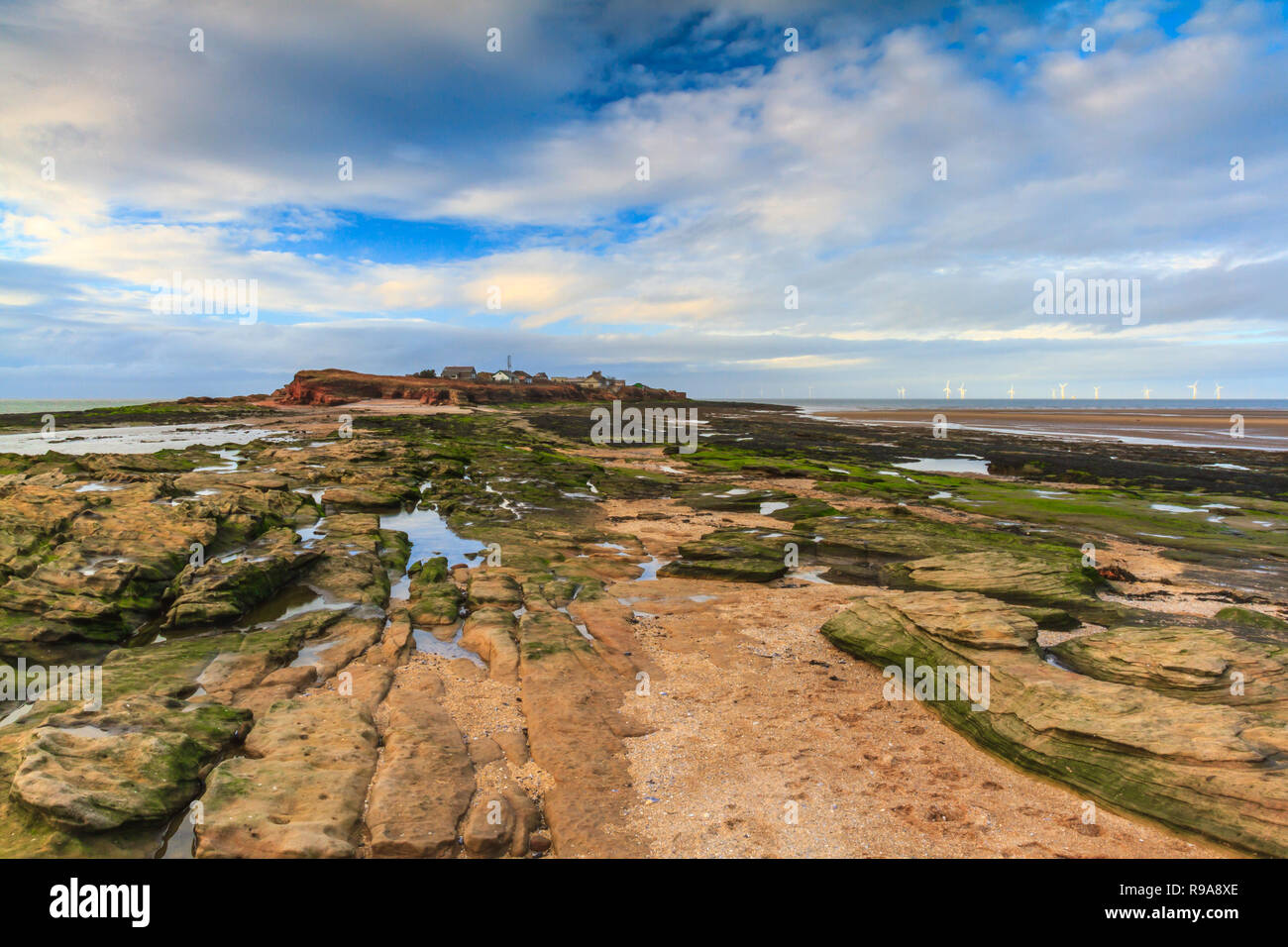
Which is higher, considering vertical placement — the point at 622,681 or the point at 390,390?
the point at 390,390

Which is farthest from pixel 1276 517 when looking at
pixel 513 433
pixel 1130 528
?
pixel 513 433

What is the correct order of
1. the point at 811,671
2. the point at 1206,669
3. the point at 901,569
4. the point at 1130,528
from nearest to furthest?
the point at 1206,669 → the point at 811,671 → the point at 901,569 → the point at 1130,528

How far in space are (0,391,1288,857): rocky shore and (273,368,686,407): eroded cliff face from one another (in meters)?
79.1

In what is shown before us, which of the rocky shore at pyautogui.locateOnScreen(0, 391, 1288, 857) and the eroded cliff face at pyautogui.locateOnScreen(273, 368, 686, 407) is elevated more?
the eroded cliff face at pyautogui.locateOnScreen(273, 368, 686, 407)

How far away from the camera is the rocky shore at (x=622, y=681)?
6.00 metres

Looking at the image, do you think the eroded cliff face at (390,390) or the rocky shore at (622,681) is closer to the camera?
the rocky shore at (622,681)

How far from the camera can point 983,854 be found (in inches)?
229

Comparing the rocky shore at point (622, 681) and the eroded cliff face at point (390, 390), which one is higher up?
the eroded cliff face at point (390, 390)

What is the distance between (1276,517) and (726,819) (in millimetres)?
29414

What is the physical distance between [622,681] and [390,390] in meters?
105

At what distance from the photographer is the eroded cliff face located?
96312mm

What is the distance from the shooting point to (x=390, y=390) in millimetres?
103125

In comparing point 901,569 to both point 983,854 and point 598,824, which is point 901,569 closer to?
point 983,854

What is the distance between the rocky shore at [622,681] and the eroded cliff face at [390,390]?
260 feet
